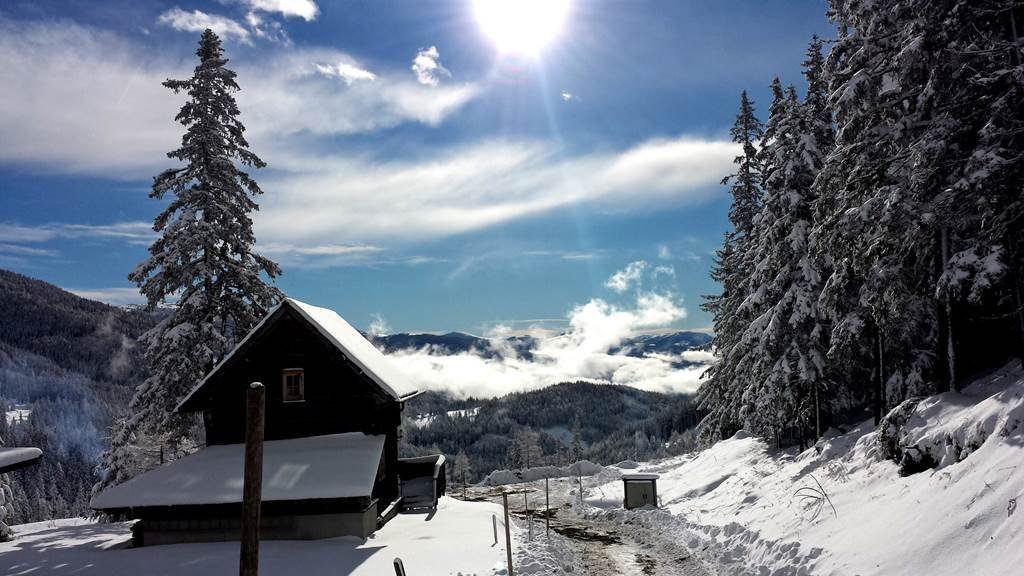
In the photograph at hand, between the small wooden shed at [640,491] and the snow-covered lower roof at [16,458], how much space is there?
27.2m

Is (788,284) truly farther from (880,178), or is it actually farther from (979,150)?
(979,150)

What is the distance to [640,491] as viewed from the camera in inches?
1158

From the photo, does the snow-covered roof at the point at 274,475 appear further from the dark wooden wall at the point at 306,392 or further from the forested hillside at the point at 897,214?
the forested hillside at the point at 897,214

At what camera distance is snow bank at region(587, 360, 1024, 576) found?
980 centimetres

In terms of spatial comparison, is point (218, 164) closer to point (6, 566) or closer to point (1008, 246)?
point (6, 566)

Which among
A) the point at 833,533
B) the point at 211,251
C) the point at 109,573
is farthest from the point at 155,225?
the point at 833,533

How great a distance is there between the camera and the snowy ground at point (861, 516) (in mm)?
9945

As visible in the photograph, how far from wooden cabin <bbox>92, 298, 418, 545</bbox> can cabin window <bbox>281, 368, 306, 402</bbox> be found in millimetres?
37

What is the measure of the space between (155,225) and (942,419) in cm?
2708

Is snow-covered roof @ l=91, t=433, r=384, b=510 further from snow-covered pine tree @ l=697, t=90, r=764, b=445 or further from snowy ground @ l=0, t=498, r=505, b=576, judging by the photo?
snow-covered pine tree @ l=697, t=90, r=764, b=445

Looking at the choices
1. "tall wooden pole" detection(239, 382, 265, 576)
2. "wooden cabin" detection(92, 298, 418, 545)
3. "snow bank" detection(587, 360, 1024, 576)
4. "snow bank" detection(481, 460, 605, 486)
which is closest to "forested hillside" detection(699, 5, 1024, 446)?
"snow bank" detection(587, 360, 1024, 576)

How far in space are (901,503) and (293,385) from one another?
736 inches

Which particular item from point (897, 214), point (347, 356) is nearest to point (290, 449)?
point (347, 356)

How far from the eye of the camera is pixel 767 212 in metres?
25.9
